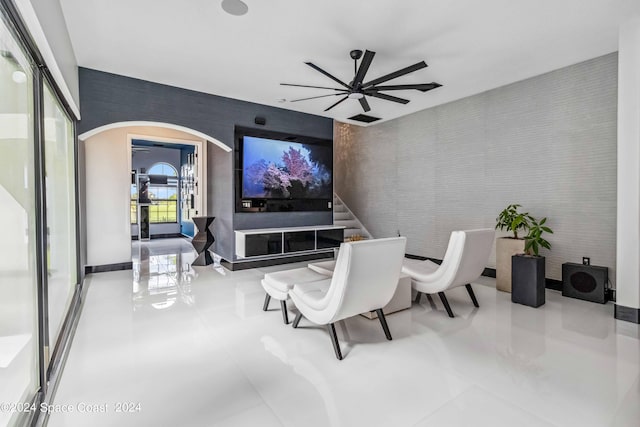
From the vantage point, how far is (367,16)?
9.90 feet

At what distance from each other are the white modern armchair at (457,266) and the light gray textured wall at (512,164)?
1.64m

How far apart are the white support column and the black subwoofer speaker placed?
0.46m

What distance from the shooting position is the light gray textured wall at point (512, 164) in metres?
3.90

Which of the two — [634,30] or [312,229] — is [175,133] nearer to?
[312,229]

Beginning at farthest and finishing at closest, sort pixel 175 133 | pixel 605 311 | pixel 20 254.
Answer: pixel 175 133 → pixel 605 311 → pixel 20 254

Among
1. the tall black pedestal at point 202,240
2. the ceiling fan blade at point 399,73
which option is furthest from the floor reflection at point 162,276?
the ceiling fan blade at point 399,73

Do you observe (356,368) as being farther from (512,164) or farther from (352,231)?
(352,231)

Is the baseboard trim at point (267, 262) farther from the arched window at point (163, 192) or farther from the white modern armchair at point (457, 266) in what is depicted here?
the arched window at point (163, 192)

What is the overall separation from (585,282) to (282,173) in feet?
15.6

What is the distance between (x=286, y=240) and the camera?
5613mm

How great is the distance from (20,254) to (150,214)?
8.92 meters

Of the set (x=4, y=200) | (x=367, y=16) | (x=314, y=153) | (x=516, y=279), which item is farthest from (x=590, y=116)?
(x=4, y=200)

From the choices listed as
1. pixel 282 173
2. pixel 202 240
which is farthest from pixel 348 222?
pixel 202 240

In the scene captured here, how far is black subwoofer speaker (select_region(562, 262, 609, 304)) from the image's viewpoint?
371cm
